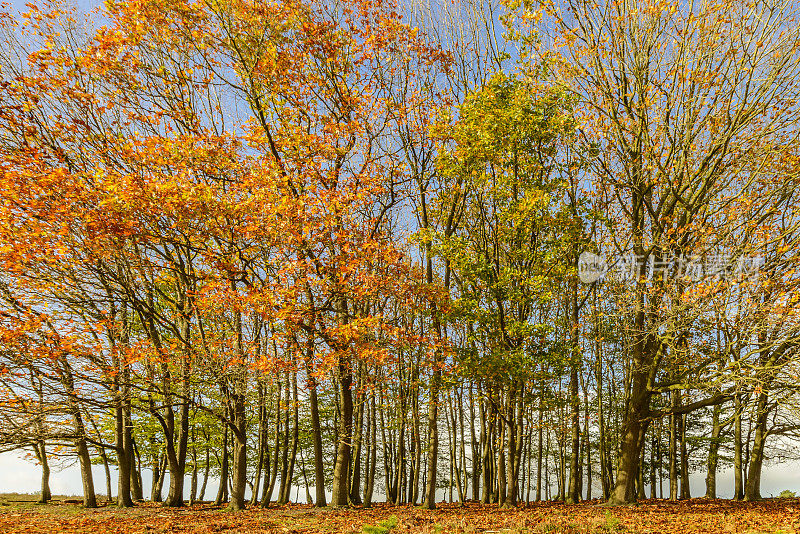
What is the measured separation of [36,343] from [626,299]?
A: 57.8 feet

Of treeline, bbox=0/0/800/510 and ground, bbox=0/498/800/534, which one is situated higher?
treeline, bbox=0/0/800/510

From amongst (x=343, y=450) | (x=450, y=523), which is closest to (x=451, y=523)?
(x=450, y=523)

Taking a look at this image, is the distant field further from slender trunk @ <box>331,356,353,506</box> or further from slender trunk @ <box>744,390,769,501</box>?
slender trunk @ <box>744,390,769,501</box>

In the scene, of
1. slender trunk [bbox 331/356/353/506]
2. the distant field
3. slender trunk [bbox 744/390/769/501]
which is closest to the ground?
the distant field

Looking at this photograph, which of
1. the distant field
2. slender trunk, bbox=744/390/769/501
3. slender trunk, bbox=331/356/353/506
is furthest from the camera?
slender trunk, bbox=744/390/769/501

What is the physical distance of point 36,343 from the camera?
13883 millimetres

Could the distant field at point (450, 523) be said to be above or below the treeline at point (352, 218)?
below

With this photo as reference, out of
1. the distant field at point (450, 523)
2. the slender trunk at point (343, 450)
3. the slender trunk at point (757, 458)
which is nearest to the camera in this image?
Result: the distant field at point (450, 523)

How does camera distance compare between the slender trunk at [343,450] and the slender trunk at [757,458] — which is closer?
the slender trunk at [343,450]

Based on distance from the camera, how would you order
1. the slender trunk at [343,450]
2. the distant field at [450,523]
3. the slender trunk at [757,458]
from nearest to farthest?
1. the distant field at [450,523]
2. the slender trunk at [343,450]
3. the slender trunk at [757,458]

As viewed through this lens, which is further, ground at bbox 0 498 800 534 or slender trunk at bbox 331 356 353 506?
slender trunk at bbox 331 356 353 506

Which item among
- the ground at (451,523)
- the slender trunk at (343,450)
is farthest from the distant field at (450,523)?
the slender trunk at (343,450)

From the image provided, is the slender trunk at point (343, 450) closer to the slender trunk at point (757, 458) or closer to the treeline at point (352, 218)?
the treeline at point (352, 218)

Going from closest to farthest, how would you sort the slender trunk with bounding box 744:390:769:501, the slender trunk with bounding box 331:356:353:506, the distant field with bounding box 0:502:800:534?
the distant field with bounding box 0:502:800:534 → the slender trunk with bounding box 331:356:353:506 → the slender trunk with bounding box 744:390:769:501
